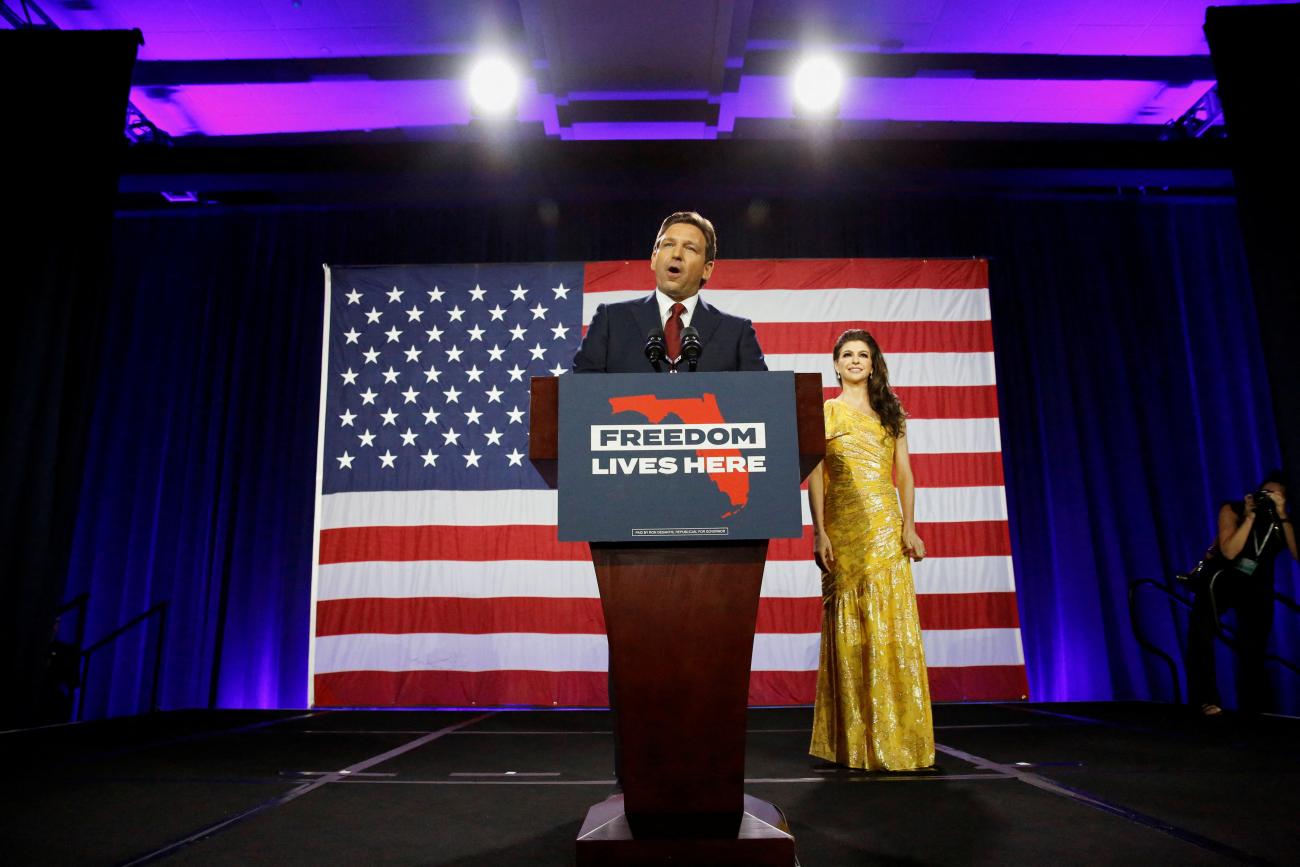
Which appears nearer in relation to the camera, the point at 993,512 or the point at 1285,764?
the point at 1285,764

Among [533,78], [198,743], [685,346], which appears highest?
[533,78]

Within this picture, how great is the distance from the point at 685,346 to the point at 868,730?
5.78ft

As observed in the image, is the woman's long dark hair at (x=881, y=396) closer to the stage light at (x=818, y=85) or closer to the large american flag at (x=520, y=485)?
the large american flag at (x=520, y=485)

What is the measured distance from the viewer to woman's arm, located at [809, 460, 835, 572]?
110 inches

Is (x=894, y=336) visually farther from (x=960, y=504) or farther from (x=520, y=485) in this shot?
(x=520, y=485)

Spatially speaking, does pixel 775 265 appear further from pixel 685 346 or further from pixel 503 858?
pixel 503 858

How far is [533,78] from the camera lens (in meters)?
5.40

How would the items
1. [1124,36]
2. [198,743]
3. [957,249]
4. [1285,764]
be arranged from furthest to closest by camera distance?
[957,249]
[1124,36]
[198,743]
[1285,764]

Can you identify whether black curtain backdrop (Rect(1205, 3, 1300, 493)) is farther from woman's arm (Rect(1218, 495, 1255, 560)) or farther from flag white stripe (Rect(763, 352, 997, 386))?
flag white stripe (Rect(763, 352, 997, 386))

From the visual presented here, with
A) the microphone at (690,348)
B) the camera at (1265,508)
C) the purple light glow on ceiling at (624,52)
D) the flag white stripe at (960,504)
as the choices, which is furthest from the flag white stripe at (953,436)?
the microphone at (690,348)

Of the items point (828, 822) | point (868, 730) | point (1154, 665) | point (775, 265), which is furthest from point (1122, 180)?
point (828, 822)

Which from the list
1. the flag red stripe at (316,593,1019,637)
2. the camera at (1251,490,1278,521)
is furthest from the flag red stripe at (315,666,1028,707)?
the camera at (1251,490,1278,521)

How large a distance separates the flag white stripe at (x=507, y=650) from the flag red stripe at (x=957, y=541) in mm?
522

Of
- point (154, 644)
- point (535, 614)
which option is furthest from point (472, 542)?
point (154, 644)
